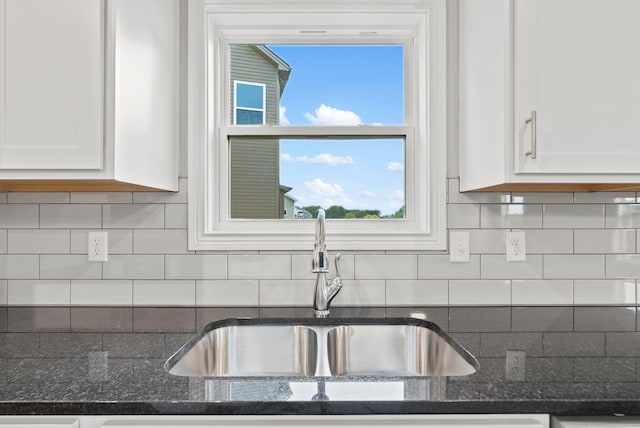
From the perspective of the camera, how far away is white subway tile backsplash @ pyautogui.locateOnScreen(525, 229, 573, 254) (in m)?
1.69

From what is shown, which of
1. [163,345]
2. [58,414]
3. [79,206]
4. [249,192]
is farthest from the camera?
[249,192]

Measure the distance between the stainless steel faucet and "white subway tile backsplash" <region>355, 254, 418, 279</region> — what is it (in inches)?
6.6

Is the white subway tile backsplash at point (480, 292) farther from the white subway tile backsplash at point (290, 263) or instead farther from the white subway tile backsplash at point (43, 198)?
the white subway tile backsplash at point (43, 198)

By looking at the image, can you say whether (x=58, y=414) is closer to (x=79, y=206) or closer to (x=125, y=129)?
(x=125, y=129)

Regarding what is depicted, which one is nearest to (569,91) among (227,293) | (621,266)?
(621,266)

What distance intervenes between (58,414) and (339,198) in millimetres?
1204

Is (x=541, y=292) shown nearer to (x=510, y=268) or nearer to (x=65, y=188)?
(x=510, y=268)

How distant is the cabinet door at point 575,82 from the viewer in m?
1.30

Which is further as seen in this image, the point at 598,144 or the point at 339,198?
the point at 339,198

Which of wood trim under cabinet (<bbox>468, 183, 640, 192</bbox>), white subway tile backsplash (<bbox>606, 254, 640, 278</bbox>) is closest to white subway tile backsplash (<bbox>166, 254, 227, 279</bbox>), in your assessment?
wood trim under cabinet (<bbox>468, 183, 640, 192</bbox>)

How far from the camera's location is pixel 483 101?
1.48 meters

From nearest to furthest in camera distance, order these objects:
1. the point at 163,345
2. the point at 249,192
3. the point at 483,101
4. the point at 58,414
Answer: the point at 58,414
the point at 163,345
the point at 483,101
the point at 249,192

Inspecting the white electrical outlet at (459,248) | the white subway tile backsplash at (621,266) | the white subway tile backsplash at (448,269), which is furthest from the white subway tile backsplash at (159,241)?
the white subway tile backsplash at (621,266)

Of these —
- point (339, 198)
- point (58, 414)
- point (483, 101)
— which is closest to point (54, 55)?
point (58, 414)
